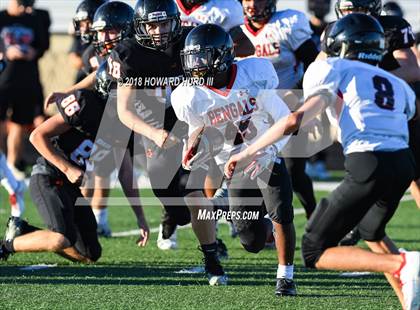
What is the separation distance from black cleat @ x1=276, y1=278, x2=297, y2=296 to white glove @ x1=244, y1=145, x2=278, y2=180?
1.80 feet

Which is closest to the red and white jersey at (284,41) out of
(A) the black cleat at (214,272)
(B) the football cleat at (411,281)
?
(A) the black cleat at (214,272)

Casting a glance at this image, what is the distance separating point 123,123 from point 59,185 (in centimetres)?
61

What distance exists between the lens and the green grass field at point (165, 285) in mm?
4488

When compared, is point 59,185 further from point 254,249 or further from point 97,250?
point 254,249

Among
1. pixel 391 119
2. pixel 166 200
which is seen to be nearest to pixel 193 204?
pixel 166 200

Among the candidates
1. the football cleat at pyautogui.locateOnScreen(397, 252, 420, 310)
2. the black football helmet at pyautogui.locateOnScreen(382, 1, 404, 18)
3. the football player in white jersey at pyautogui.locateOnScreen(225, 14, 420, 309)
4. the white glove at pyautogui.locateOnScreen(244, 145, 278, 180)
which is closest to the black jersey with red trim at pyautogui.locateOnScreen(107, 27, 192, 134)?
the white glove at pyautogui.locateOnScreen(244, 145, 278, 180)

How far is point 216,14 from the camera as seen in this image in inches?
257

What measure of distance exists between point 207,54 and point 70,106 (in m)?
0.99

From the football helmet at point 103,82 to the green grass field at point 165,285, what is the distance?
102 centimetres

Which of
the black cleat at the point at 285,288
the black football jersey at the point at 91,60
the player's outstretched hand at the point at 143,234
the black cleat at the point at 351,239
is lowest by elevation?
the black cleat at the point at 351,239

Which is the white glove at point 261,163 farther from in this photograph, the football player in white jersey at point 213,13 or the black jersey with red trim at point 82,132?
the football player in white jersey at point 213,13

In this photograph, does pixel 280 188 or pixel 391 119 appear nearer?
pixel 391 119

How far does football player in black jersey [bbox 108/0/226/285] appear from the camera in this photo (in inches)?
209

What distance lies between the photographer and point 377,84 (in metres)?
4.08
